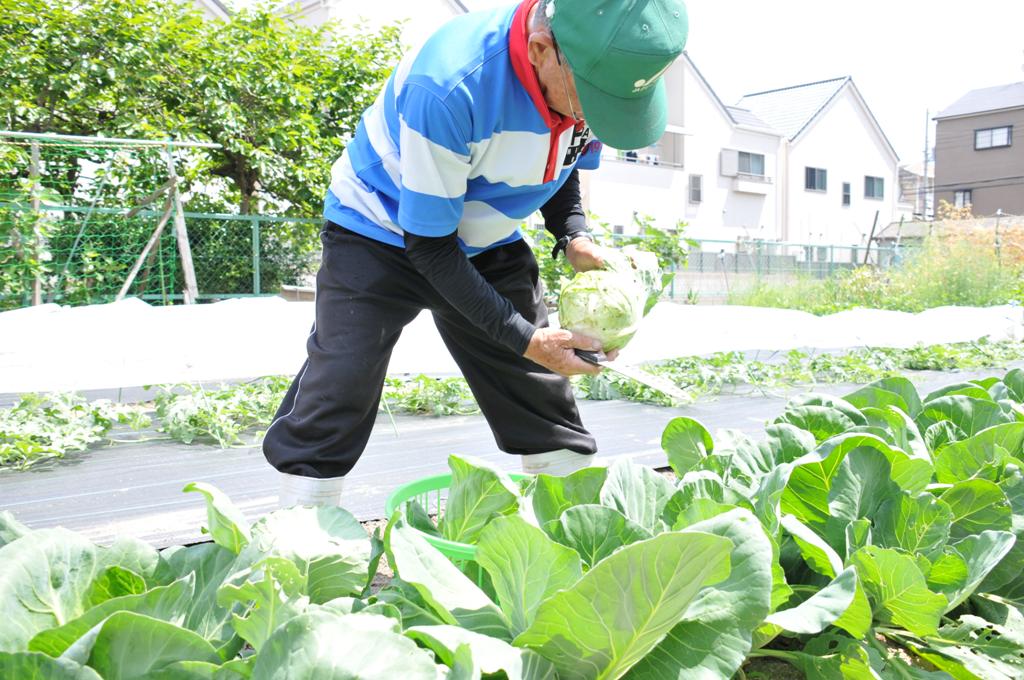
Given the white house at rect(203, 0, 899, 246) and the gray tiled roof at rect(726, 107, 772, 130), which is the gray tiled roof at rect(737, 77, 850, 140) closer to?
the white house at rect(203, 0, 899, 246)

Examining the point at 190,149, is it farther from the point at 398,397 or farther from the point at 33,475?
the point at 33,475

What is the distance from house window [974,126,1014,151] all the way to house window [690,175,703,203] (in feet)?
58.6

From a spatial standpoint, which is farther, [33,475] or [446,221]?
[33,475]

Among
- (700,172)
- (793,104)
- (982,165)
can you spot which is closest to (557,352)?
(700,172)

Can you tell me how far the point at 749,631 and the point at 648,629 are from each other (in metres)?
0.18

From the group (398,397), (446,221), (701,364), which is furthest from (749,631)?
(701,364)

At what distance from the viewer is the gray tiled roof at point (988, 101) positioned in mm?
34500

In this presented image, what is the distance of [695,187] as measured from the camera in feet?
85.8

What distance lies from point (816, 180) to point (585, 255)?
31.4 m

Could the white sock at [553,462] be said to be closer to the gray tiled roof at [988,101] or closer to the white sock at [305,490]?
the white sock at [305,490]

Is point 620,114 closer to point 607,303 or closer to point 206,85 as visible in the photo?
point 607,303

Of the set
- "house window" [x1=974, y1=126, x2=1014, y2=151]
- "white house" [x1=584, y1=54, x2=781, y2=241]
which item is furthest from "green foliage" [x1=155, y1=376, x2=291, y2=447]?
"house window" [x1=974, y1=126, x2=1014, y2=151]

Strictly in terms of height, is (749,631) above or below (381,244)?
below

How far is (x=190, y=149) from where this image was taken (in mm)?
9219
